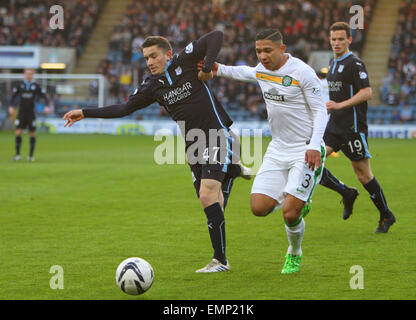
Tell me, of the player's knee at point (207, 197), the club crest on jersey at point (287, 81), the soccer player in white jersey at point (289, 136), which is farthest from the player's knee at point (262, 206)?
the club crest on jersey at point (287, 81)

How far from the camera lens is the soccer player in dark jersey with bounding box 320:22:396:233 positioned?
8.44 m

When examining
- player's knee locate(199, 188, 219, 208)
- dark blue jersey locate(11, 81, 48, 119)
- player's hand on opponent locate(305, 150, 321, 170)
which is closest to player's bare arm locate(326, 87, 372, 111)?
player's hand on opponent locate(305, 150, 321, 170)

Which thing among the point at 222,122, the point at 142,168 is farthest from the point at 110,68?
the point at 222,122

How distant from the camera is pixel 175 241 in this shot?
26.2 ft

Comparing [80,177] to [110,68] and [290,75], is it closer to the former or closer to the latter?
[290,75]

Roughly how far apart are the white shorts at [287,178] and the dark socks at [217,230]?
1.30 ft

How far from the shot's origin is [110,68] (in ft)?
123

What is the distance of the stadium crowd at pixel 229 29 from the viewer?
115 feet

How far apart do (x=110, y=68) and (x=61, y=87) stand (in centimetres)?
281

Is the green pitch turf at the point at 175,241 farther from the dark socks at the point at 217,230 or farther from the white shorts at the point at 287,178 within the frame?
the white shorts at the point at 287,178

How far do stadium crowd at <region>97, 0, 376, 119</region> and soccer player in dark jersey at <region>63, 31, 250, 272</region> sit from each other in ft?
87.0

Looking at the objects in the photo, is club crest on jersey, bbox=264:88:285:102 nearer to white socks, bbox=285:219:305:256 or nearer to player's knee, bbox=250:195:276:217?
player's knee, bbox=250:195:276:217

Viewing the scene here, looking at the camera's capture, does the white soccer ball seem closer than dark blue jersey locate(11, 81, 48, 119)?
Yes

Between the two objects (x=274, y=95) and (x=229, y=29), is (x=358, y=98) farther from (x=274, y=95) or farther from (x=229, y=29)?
(x=229, y=29)
